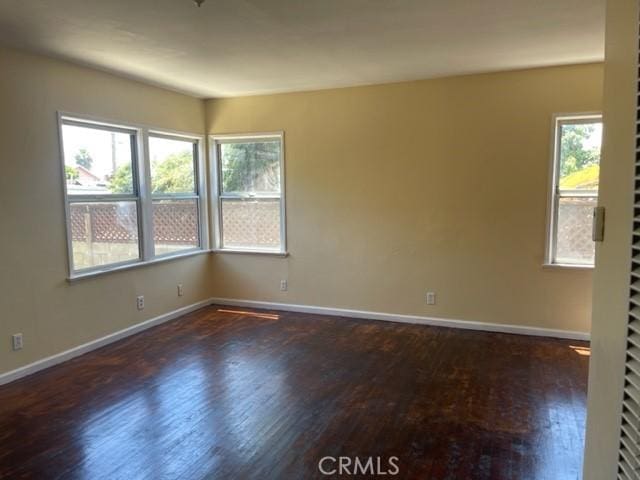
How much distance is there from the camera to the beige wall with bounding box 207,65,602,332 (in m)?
4.23

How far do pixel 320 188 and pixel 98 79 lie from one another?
96.1 inches

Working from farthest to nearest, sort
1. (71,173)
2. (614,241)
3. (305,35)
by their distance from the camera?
(71,173) < (305,35) < (614,241)

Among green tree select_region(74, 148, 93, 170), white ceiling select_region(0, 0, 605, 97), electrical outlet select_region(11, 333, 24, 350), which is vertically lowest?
electrical outlet select_region(11, 333, 24, 350)

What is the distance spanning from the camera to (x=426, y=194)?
4.63m

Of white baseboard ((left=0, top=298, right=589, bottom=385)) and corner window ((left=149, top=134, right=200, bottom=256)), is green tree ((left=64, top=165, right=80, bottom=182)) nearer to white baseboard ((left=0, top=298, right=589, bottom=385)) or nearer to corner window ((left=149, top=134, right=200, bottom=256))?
corner window ((left=149, top=134, right=200, bottom=256))

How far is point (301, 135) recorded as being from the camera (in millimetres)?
5086

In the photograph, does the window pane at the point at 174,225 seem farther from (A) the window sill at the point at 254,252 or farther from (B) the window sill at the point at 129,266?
(A) the window sill at the point at 254,252

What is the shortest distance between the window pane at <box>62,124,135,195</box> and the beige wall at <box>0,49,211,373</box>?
17cm

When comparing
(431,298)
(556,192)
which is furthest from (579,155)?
(431,298)

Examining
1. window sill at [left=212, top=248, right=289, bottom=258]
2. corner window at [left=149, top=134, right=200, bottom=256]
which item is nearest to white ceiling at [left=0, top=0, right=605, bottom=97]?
corner window at [left=149, top=134, right=200, bottom=256]

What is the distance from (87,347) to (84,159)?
1.71 meters

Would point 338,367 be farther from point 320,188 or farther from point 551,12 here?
point 551,12

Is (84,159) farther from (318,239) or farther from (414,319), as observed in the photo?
(414,319)

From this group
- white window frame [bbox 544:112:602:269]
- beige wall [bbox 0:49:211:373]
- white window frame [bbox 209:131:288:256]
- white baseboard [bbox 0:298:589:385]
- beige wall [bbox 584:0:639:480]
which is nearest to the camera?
beige wall [bbox 584:0:639:480]
